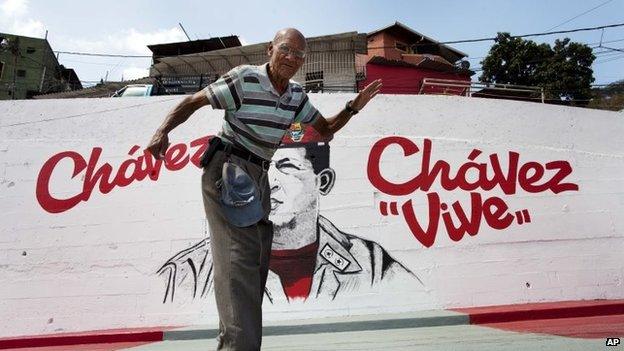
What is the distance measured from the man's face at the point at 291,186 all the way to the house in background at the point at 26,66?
21328mm

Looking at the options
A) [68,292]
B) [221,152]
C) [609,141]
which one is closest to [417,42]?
[609,141]

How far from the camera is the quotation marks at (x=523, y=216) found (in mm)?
5343

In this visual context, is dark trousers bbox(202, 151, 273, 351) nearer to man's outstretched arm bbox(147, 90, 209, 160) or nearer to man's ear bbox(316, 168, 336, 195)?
man's outstretched arm bbox(147, 90, 209, 160)

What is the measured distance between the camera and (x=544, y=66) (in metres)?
23.0

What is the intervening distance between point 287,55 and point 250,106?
26cm

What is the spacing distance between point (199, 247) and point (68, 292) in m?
1.51

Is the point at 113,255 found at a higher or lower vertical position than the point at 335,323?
higher

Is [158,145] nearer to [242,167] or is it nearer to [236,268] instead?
[242,167]

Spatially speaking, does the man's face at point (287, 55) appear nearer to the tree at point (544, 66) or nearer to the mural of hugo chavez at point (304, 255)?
the mural of hugo chavez at point (304, 255)

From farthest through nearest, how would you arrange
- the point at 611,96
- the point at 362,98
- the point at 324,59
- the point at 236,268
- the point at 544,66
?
1. the point at 544,66
2. the point at 611,96
3. the point at 324,59
4. the point at 362,98
5. the point at 236,268

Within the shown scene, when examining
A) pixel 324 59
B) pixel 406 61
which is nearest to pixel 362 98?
pixel 324 59

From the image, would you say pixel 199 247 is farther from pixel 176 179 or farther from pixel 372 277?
pixel 372 277

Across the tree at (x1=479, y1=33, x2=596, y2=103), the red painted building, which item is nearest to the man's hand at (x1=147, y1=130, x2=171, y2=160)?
the red painted building

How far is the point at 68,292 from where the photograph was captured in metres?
4.91
